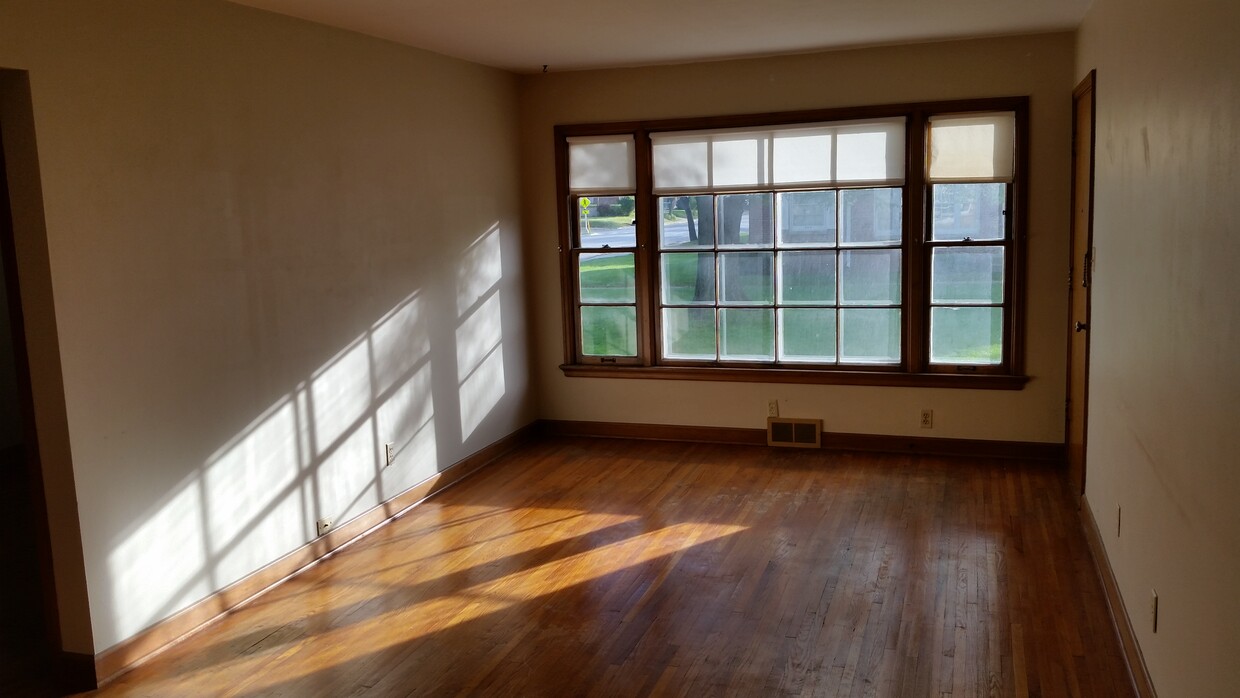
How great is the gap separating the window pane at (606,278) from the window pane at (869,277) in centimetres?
146

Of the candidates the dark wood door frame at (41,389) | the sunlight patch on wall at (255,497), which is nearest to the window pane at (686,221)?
the sunlight patch on wall at (255,497)

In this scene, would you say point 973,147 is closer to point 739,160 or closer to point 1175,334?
point 739,160

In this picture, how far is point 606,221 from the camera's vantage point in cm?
661

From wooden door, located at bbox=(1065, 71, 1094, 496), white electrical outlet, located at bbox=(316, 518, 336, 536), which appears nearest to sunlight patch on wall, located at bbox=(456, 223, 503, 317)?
white electrical outlet, located at bbox=(316, 518, 336, 536)

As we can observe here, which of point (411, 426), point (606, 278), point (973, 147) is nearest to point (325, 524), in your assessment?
point (411, 426)

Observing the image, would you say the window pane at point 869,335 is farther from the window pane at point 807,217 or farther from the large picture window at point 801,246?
the window pane at point 807,217

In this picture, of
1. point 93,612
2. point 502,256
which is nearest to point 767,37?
point 502,256

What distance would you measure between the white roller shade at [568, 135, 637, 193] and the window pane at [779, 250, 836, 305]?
3.90 feet

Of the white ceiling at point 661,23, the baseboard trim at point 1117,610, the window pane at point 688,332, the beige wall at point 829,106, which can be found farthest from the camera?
the window pane at point 688,332

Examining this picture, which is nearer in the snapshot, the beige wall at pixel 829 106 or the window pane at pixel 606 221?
the beige wall at pixel 829 106

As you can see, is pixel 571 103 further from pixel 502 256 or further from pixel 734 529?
pixel 734 529

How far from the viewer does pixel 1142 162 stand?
10.4ft

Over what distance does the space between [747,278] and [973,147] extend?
1.61 meters

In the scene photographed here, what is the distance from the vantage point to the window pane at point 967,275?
5781 mm
